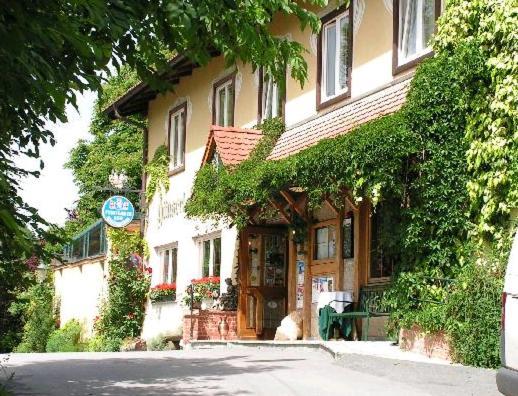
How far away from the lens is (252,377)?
9852mm

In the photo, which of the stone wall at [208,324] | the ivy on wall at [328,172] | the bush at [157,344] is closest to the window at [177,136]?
the bush at [157,344]

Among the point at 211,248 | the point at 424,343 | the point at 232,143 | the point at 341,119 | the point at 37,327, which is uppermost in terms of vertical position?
the point at 232,143

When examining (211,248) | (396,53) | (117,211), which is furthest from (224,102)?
(396,53)

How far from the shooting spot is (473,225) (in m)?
11.2

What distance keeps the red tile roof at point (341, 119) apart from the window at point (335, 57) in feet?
1.56

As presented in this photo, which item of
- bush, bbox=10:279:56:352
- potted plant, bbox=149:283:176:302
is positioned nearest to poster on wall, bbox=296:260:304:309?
potted plant, bbox=149:283:176:302

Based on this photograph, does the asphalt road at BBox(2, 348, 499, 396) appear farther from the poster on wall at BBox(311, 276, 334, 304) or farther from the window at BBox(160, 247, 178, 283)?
the window at BBox(160, 247, 178, 283)

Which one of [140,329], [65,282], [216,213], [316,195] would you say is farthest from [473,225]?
[65,282]

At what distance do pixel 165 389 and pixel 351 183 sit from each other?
4445mm

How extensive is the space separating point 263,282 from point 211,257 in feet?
8.65

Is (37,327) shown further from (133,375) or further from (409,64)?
(409,64)

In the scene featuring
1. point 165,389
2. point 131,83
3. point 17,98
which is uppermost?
point 131,83

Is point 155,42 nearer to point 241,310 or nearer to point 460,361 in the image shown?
point 460,361

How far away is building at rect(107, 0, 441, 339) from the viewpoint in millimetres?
13797
